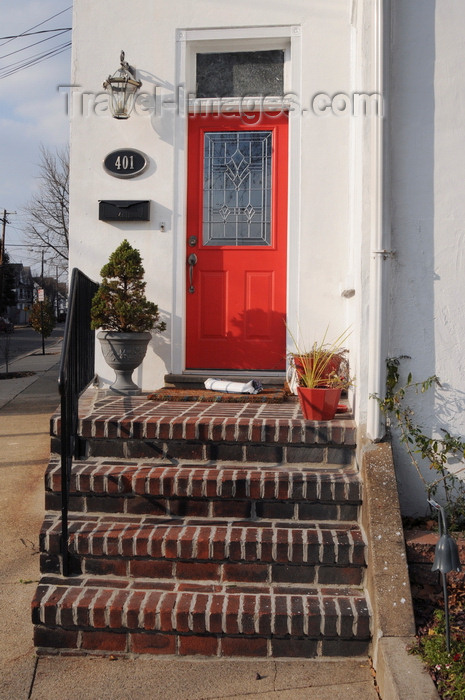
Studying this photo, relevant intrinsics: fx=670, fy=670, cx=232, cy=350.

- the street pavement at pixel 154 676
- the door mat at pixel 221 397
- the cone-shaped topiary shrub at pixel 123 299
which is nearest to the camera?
the street pavement at pixel 154 676

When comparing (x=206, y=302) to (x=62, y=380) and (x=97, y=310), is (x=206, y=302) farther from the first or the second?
(x=62, y=380)

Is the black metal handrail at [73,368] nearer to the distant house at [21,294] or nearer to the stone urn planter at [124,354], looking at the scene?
the stone urn planter at [124,354]

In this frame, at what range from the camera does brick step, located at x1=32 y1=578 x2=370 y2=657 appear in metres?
2.98

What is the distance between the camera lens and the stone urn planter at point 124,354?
4.84m

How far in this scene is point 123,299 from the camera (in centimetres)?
490

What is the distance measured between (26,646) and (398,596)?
1.73 m

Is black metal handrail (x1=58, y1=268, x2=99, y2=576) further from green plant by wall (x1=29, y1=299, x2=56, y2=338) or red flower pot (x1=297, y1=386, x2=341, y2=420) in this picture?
green plant by wall (x1=29, y1=299, x2=56, y2=338)

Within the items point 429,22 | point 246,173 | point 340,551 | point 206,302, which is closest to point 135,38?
point 246,173

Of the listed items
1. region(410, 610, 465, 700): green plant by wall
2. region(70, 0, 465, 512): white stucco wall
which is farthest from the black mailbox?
region(410, 610, 465, 700): green plant by wall

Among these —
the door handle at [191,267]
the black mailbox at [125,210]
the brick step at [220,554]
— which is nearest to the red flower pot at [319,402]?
the brick step at [220,554]

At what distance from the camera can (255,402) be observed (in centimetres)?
469

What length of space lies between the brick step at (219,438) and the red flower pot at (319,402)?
63 millimetres

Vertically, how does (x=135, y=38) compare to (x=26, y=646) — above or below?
above

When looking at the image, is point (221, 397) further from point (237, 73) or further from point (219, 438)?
point (237, 73)
